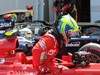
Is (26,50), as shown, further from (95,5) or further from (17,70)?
(95,5)

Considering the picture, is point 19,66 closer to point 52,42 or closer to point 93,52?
point 52,42

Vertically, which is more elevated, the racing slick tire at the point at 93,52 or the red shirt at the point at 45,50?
the red shirt at the point at 45,50

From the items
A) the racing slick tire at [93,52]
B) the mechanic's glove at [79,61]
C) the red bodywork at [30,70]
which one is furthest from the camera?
the racing slick tire at [93,52]

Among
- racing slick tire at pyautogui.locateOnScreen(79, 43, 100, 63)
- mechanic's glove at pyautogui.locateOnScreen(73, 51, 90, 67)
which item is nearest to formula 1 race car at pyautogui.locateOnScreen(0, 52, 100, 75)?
mechanic's glove at pyautogui.locateOnScreen(73, 51, 90, 67)

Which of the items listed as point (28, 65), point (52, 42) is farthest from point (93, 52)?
point (52, 42)

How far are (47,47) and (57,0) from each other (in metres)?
14.4

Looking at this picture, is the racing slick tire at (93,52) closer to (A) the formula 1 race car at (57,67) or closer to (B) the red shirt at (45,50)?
(A) the formula 1 race car at (57,67)

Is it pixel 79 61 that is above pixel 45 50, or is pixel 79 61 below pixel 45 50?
below

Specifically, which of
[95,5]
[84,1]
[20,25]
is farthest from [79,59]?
[84,1]

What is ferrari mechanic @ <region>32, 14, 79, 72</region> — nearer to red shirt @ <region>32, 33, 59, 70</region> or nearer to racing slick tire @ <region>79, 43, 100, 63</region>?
red shirt @ <region>32, 33, 59, 70</region>

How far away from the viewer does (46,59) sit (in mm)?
7145

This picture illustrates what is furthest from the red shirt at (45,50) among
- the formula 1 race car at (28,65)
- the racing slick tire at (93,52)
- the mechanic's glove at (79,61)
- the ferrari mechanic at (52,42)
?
the racing slick tire at (93,52)

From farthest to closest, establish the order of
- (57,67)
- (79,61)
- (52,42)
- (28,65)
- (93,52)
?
(93,52), (79,61), (28,65), (57,67), (52,42)

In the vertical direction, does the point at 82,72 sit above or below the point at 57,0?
below
